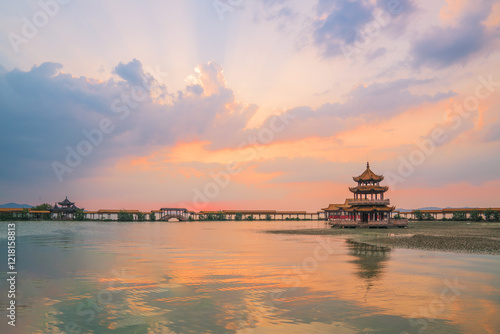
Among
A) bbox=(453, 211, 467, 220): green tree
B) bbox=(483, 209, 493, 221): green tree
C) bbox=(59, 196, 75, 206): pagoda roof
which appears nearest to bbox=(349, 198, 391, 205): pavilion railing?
bbox=(483, 209, 493, 221): green tree

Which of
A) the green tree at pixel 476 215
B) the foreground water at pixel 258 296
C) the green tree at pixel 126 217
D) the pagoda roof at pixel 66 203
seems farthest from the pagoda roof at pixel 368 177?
the pagoda roof at pixel 66 203

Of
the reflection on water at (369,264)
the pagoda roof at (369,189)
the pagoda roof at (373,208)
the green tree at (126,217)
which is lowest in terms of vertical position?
the green tree at (126,217)

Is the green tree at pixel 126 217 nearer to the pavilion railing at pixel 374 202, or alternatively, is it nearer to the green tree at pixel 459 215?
the pavilion railing at pixel 374 202

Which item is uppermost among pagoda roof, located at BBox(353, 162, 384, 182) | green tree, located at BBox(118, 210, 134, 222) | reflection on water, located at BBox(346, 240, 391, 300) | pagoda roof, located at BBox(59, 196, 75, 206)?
pagoda roof, located at BBox(353, 162, 384, 182)

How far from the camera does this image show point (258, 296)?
13.7 meters

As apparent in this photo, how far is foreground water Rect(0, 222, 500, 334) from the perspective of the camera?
10.4 m

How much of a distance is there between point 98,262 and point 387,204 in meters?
56.1

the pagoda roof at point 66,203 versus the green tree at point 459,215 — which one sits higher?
the pagoda roof at point 66,203

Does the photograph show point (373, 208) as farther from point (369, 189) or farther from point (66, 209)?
point (66, 209)

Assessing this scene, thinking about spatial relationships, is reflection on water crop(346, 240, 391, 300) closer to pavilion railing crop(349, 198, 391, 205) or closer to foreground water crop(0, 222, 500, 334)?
foreground water crop(0, 222, 500, 334)

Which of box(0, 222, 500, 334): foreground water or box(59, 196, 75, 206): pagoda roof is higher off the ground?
box(59, 196, 75, 206): pagoda roof

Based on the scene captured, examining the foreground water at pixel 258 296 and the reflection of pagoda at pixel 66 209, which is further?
the reflection of pagoda at pixel 66 209

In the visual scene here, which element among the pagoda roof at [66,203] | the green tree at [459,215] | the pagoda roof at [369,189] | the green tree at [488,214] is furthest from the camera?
the pagoda roof at [66,203]

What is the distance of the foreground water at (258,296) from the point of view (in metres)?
10.4
